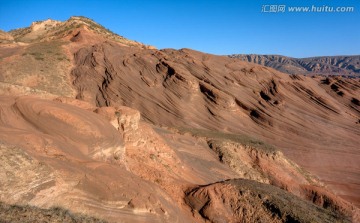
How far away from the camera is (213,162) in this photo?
20.4 m

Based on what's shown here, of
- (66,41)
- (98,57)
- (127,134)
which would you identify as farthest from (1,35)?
(127,134)

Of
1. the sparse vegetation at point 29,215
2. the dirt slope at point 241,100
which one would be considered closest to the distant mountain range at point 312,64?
the dirt slope at point 241,100

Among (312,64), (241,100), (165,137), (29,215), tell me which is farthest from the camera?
(312,64)

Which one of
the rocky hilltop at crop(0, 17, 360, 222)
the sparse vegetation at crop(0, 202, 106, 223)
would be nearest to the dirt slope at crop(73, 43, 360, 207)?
→ the rocky hilltop at crop(0, 17, 360, 222)

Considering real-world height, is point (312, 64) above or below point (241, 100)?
above

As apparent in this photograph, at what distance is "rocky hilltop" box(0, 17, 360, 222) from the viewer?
8.80 meters

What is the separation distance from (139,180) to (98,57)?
96.4 ft

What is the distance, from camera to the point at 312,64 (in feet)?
547

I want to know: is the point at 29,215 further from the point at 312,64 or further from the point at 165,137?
the point at 312,64

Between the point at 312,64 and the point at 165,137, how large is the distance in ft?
539

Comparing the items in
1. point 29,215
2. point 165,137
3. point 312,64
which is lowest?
point 29,215

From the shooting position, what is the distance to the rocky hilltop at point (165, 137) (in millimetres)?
8797

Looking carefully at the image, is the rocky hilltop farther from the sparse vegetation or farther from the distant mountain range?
the distant mountain range

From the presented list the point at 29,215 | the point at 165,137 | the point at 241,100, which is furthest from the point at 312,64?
the point at 29,215
